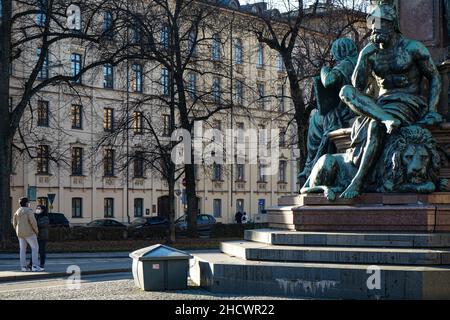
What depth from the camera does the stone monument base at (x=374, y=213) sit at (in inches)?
466

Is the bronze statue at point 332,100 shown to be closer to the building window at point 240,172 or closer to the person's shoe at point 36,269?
the person's shoe at point 36,269

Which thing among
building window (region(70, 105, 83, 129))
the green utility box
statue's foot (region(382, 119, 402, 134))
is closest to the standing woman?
the green utility box

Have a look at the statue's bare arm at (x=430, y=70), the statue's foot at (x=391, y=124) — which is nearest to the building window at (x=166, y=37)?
the statue's bare arm at (x=430, y=70)

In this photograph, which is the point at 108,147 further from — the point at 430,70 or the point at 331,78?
the point at 430,70

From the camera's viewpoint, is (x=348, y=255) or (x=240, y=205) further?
(x=240, y=205)

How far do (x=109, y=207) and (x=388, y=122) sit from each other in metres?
52.7

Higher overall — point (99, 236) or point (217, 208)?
point (217, 208)

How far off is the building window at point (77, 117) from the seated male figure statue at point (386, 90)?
48504 mm

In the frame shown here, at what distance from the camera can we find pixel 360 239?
11789 mm

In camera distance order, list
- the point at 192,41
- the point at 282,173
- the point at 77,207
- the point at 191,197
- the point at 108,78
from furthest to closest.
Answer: the point at 282,173 < the point at 108,78 < the point at 77,207 < the point at 191,197 < the point at 192,41

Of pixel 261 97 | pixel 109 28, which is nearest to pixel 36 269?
pixel 109 28

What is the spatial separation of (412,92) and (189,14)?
91.1ft

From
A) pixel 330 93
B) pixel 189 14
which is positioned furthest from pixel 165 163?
pixel 330 93
